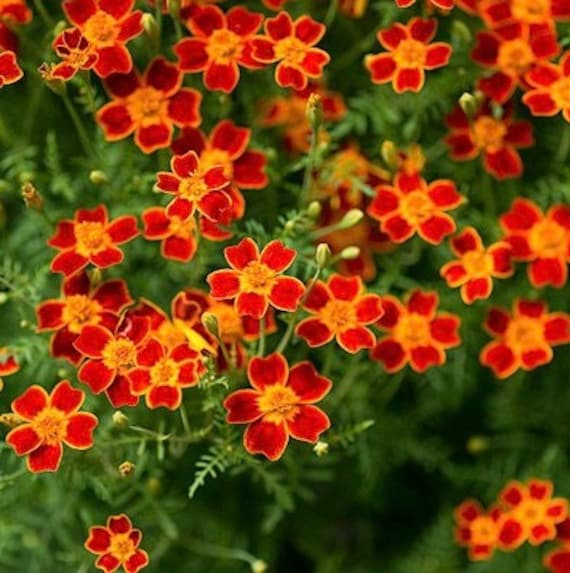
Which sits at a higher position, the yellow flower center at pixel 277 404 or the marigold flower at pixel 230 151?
the marigold flower at pixel 230 151

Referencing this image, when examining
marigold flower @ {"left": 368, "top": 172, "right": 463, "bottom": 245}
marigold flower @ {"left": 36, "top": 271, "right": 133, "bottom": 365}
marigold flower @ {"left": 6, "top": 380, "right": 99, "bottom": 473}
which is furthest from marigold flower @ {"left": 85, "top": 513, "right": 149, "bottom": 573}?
marigold flower @ {"left": 368, "top": 172, "right": 463, "bottom": 245}

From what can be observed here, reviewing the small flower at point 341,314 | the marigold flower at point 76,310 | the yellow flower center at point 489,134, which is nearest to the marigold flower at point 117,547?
the marigold flower at point 76,310

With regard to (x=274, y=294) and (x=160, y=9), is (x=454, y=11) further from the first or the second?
(x=274, y=294)

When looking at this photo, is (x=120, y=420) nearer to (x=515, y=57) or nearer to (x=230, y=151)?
(x=230, y=151)

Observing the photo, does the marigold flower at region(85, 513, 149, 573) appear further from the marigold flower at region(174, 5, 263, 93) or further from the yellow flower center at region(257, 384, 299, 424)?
the marigold flower at region(174, 5, 263, 93)

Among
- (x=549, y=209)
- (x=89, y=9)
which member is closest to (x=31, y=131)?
Answer: (x=89, y=9)

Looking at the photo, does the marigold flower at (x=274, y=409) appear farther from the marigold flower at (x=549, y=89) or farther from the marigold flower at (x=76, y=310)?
the marigold flower at (x=549, y=89)

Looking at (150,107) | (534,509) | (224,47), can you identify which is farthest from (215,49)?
(534,509)
